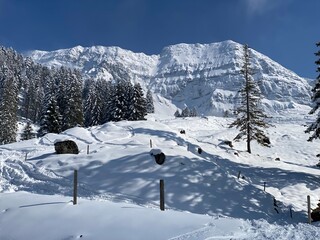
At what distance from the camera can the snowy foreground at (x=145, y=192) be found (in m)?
9.63

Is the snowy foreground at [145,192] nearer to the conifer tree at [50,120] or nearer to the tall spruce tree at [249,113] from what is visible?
the tall spruce tree at [249,113]

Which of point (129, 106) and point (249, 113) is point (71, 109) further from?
point (249, 113)

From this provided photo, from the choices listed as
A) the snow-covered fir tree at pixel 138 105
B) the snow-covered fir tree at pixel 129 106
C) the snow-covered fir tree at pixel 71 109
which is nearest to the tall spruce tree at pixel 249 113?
the snow-covered fir tree at pixel 138 105

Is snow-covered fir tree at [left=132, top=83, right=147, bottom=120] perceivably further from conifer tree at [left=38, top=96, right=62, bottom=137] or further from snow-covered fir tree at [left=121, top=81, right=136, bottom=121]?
conifer tree at [left=38, top=96, right=62, bottom=137]

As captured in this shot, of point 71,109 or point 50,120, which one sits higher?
point 71,109

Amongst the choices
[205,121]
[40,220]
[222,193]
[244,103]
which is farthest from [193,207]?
[205,121]

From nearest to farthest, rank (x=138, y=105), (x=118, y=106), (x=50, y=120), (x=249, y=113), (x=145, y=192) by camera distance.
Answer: (x=145, y=192)
(x=249, y=113)
(x=50, y=120)
(x=118, y=106)
(x=138, y=105)

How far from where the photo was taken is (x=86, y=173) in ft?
72.0

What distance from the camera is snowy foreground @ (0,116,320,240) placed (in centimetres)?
963

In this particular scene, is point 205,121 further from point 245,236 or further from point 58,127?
point 245,236

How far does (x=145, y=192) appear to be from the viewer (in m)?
19.4

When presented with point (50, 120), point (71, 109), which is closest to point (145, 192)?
point (50, 120)

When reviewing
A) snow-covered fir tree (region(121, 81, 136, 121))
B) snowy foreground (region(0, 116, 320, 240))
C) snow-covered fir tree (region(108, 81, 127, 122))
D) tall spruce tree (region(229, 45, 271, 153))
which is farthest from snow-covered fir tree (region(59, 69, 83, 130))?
tall spruce tree (region(229, 45, 271, 153))

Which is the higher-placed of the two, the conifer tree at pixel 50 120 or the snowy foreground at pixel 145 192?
the conifer tree at pixel 50 120
